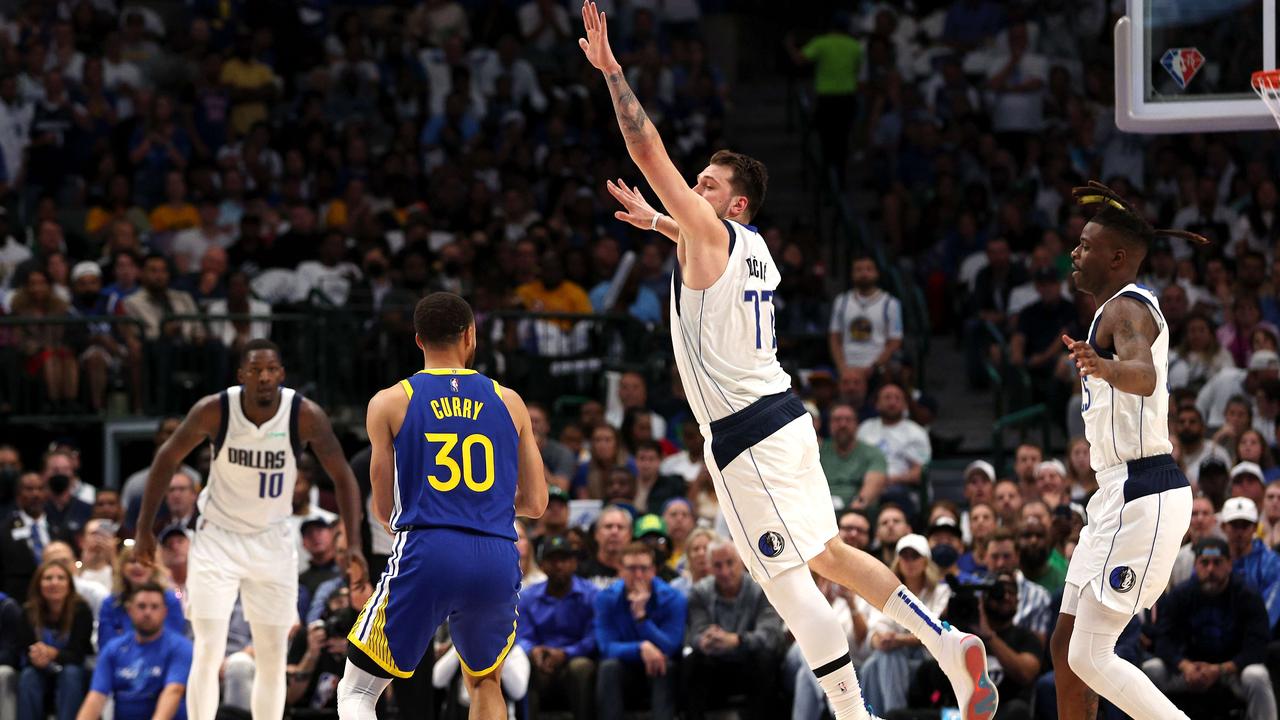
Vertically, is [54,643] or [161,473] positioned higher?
[161,473]

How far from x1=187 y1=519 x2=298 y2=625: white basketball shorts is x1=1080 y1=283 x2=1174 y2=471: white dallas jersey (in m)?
4.73

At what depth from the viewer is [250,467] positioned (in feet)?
34.9

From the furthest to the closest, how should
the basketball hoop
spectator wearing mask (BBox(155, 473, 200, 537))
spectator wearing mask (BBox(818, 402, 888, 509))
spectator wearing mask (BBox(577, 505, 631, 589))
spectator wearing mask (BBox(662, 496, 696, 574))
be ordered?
spectator wearing mask (BBox(818, 402, 888, 509)), spectator wearing mask (BBox(155, 473, 200, 537)), spectator wearing mask (BBox(662, 496, 696, 574)), spectator wearing mask (BBox(577, 505, 631, 589)), the basketball hoop

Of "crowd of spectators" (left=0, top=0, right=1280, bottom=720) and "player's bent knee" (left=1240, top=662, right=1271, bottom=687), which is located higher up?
"crowd of spectators" (left=0, top=0, right=1280, bottom=720)

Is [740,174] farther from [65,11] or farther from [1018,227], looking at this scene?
[65,11]

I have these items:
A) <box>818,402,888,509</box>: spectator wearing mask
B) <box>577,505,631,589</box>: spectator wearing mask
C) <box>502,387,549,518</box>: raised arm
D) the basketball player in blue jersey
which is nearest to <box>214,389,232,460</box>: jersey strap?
the basketball player in blue jersey

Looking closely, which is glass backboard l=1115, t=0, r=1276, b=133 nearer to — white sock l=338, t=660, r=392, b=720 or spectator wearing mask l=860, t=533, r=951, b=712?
spectator wearing mask l=860, t=533, r=951, b=712

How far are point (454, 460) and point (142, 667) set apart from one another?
19.1ft

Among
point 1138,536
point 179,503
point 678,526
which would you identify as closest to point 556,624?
point 678,526

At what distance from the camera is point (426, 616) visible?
7.96m

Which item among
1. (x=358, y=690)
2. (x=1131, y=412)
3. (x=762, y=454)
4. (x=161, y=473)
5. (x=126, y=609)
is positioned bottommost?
(x=126, y=609)

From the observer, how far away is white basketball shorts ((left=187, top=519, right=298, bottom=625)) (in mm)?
10633

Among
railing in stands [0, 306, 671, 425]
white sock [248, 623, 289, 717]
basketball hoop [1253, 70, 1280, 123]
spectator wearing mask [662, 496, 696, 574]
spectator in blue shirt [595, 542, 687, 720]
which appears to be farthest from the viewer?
railing in stands [0, 306, 671, 425]

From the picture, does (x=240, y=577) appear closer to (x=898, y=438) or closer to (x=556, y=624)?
(x=556, y=624)
